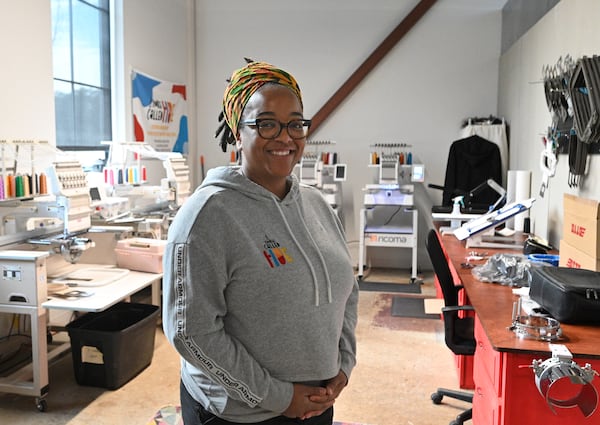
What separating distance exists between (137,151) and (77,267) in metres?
1.23

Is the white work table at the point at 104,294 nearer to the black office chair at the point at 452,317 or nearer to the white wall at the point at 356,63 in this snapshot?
the black office chair at the point at 452,317

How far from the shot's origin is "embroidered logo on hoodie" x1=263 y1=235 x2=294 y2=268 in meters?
1.26

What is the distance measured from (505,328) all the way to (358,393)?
155 cm

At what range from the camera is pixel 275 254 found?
127 cm

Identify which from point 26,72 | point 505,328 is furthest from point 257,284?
point 26,72

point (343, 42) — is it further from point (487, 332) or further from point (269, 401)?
point (269, 401)

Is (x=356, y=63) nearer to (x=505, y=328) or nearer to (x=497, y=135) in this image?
(x=497, y=135)

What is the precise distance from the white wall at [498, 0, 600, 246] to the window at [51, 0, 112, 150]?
3.64 metres

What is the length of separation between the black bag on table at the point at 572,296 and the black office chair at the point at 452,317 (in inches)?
28.6

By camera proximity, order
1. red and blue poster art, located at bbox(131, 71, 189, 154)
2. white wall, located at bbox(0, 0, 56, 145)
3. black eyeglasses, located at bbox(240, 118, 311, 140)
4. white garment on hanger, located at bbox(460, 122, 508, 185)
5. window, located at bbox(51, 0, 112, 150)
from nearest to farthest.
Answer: black eyeglasses, located at bbox(240, 118, 311, 140) < white wall, located at bbox(0, 0, 56, 145) < window, located at bbox(51, 0, 112, 150) < red and blue poster art, located at bbox(131, 71, 189, 154) < white garment on hanger, located at bbox(460, 122, 508, 185)

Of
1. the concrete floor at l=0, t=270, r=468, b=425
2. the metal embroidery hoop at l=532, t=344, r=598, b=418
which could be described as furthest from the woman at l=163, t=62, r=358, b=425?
the concrete floor at l=0, t=270, r=468, b=425

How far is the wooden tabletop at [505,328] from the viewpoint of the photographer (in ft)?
6.04

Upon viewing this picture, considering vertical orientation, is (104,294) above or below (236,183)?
below

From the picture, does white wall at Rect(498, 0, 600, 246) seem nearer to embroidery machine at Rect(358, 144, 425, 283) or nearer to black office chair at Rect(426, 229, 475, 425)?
black office chair at Rect(426, 229, 475, 425)
